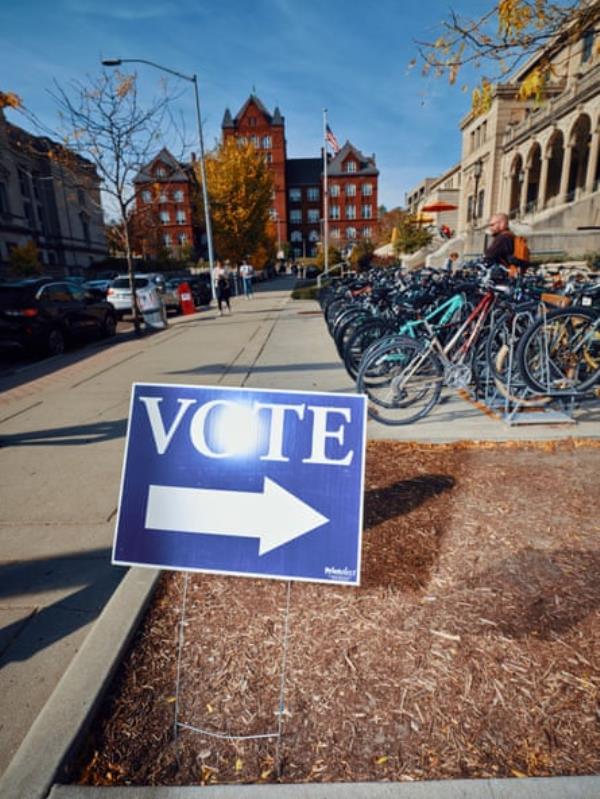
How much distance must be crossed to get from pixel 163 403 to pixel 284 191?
276ft

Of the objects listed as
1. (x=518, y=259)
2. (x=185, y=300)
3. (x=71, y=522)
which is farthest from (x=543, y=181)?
(x=71, y=522)

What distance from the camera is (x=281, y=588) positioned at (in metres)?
2.43

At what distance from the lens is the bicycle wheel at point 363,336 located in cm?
588

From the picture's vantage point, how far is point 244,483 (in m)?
1.85

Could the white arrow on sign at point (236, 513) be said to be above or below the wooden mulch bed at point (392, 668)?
above

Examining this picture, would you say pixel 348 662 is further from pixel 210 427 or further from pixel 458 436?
pixel 458 436

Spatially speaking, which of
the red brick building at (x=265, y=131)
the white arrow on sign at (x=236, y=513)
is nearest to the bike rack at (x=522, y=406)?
the white arrow on sign at (x=236, y=513)

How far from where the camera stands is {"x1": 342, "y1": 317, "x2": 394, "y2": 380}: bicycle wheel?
588 cm

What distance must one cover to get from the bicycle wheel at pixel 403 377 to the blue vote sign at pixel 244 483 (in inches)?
Answer: 115

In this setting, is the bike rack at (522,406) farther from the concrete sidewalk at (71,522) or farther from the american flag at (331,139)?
the american flag at (331,139)

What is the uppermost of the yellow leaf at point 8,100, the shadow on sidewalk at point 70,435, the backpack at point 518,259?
the yellow leaf at point 8,100

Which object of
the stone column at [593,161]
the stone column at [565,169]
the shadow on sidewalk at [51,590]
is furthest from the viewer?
the stone column at [565,169]

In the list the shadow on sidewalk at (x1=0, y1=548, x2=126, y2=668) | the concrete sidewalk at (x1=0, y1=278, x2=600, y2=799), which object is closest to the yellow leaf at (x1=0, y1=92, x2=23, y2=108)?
the concrete sidewalk at (x1=0, y1=278, x2=600, y2=799)

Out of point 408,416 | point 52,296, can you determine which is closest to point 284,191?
point 52,296
